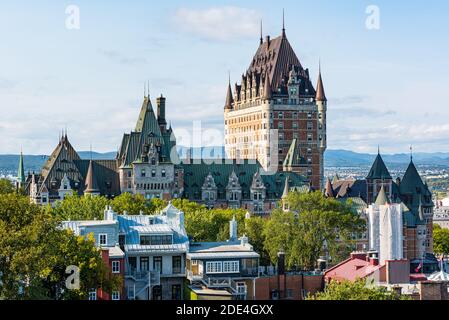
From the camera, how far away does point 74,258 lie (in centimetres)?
4731

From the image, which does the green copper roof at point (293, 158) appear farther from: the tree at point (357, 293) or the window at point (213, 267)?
the tree at point (357, 293)

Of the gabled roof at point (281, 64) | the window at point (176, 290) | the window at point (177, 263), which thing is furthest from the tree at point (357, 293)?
the gabled roof at point (281, 64)

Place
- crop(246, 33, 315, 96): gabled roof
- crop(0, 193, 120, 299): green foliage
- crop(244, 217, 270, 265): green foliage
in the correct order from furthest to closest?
crop(246, 33, 315, 96): gabled roof → crop(244, 217, 270, 265): green foliage → crop(0, 193, 120, 299): green foliage

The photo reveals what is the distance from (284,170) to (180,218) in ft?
267

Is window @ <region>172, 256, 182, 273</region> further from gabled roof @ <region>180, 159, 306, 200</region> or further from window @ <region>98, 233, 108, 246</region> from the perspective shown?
gabled roof @ <region>180, 159, 306, 200</region>

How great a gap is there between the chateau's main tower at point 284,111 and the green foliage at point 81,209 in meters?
55.6

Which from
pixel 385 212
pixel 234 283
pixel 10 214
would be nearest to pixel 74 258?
pixel 10 214

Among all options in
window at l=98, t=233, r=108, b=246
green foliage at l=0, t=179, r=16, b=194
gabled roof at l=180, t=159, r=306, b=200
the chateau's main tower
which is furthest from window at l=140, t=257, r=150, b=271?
the chateau's main tower

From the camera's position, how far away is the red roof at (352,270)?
2394 inches

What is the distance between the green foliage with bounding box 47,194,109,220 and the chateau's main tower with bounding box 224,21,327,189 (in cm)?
5560

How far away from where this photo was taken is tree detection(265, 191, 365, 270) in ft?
280

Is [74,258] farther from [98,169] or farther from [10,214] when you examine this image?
[98,169]

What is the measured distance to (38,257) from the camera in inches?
1684

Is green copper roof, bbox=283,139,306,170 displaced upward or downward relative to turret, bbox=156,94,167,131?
downward
